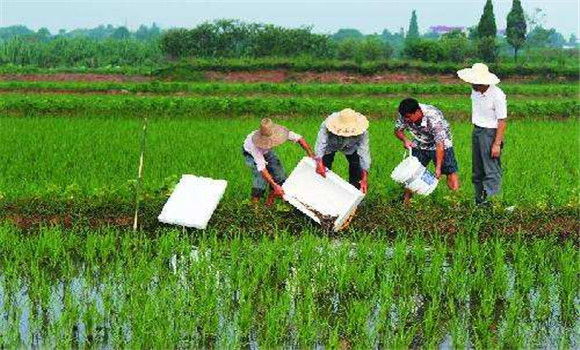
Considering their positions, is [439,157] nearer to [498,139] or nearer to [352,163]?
[498,139]

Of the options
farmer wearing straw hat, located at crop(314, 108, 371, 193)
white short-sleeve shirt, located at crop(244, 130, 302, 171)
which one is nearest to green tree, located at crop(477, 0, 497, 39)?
farmer wearing straw hat, located at crop(314, 108, 371, 193)

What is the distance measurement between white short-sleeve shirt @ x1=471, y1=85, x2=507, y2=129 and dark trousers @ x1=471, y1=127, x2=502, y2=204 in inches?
2.5

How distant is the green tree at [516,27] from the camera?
37219 millimetres

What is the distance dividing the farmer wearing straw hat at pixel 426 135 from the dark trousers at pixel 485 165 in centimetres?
18

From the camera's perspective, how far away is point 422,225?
5.96 metres

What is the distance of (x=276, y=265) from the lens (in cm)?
505

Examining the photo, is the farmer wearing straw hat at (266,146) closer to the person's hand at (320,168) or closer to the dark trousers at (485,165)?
the person's hand at (320,168)

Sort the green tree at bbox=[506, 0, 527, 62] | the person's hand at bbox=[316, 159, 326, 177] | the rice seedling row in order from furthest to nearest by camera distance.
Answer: the green tree at bbox=[506, 0, 527, 62], the rice seedling row, the person's hand at bbox=[316, 159, 326, 177]

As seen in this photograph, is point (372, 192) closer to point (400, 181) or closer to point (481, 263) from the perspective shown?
point (400, 181)

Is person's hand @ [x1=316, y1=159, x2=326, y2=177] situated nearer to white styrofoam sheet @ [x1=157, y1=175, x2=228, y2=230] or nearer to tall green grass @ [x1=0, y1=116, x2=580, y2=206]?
white styrofoam sheet @ [x1=157, y1=175, x2=228, y2=230]

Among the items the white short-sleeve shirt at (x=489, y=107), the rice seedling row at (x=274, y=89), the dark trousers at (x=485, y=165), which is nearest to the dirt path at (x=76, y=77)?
the rice seedling row at (x=274, y=89)

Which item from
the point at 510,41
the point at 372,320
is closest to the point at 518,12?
the point at 510,41

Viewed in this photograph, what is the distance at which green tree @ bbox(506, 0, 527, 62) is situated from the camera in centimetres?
3722

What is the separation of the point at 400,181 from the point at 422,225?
38 cm
